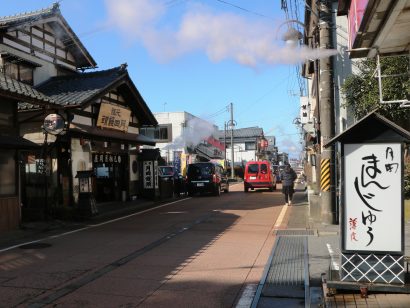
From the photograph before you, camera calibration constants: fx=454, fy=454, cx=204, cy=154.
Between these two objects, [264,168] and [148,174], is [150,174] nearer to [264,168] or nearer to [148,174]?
[148,174]

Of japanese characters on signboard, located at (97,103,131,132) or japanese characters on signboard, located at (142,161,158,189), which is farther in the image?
japanese characters on signboard, located at (142,161,158,189)

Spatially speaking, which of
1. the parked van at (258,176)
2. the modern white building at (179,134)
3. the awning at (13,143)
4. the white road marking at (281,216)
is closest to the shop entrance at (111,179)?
the white road marking at (281,216)

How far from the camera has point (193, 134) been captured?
5388cm

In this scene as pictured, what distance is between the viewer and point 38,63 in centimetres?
1997

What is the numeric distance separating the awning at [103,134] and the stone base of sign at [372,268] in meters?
12.7

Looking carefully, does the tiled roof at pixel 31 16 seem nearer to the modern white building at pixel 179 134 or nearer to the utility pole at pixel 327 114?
the utility pole at pixel 327 114

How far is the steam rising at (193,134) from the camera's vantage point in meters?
50.5

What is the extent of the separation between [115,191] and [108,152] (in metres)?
2.63

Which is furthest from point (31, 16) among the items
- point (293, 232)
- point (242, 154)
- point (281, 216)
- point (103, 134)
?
point (242, 154)

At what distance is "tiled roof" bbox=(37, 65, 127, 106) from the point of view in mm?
17609

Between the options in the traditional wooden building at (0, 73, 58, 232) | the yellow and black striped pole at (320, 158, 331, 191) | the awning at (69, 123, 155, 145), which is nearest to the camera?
the traditional wooden building at (0, 73, 58, 232)

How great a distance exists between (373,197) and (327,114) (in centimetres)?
752

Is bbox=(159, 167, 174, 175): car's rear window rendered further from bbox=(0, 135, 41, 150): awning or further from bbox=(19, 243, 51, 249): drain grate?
bbox=(19, 243, 51, 249): drain grate

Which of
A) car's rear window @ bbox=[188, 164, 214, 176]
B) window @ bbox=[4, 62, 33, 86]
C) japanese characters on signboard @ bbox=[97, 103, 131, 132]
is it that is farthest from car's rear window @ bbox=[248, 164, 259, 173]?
window @ bbox=[4, 62, 33, 86]
